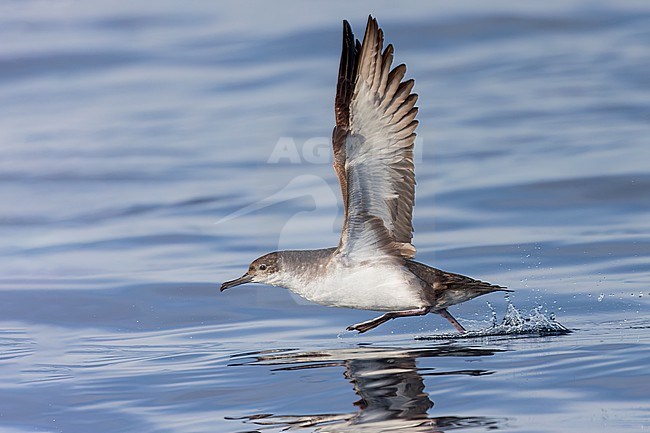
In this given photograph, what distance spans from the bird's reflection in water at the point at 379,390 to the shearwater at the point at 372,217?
50 cm

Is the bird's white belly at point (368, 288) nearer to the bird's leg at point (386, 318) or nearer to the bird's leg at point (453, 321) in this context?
the bird's leg at point (386, 318)

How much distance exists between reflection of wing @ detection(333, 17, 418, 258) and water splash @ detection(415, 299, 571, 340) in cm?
71

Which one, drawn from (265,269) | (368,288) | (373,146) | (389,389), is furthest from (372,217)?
(389,389)

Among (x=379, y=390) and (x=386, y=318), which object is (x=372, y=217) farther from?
(x=379, y=390)

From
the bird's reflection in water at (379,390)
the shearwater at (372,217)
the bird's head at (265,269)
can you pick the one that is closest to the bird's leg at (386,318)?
the shearwater at (372,217)

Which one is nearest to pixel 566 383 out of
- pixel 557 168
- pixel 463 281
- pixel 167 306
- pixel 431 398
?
pixel 431 398

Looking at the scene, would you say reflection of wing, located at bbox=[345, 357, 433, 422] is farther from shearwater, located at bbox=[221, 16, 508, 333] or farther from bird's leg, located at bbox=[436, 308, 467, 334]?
bird's leg, located at bbox=[436, 308, 467, 334]

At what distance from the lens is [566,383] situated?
7.03m

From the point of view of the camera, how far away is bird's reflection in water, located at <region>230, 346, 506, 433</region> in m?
6.41

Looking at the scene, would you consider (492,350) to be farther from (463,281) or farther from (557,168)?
(557,168)

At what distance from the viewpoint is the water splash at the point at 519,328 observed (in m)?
8.95

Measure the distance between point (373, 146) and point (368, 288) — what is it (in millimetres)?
1058

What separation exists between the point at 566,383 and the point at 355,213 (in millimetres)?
2384

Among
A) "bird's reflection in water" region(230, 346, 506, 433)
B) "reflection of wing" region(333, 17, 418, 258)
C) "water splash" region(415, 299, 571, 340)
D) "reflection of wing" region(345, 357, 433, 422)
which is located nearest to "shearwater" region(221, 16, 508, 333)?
"reflection of wing" region(333, 17, 418, 258)
